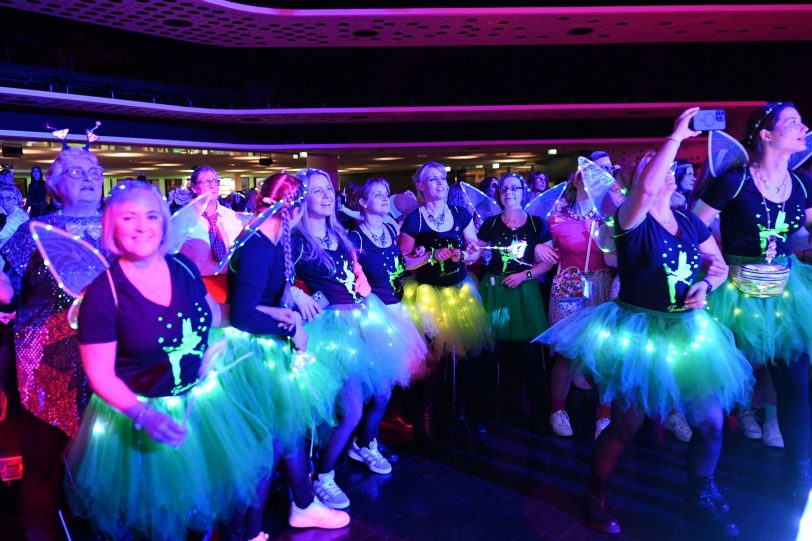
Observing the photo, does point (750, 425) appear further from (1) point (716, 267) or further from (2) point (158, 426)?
(2) point (158, 426)

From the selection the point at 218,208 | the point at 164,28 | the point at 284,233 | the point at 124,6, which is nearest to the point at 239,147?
the point at 164,28

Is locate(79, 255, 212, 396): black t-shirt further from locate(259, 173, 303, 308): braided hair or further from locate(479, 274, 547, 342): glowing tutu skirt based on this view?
locate(479, 274, 547, 342): glowing tutu skirt

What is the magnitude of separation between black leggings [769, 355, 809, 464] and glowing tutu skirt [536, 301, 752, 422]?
0.40 metres

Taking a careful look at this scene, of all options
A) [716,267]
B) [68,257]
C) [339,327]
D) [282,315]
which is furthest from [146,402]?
[716,267]

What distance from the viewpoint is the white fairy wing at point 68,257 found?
2.06 metres

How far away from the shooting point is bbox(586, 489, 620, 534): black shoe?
291 centimetres

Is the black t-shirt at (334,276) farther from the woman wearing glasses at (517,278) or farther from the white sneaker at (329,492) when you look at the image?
the woman wearing glasses at (517,278)

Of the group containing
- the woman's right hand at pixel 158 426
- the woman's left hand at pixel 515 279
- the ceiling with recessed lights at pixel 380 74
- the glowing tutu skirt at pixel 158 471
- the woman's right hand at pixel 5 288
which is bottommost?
the glowing tutu skirt at pixel 158 471

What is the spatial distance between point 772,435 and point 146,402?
12.3 ft

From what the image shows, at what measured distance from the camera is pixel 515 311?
4336 millimetres

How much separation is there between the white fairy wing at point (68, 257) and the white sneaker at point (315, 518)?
5.21 feet

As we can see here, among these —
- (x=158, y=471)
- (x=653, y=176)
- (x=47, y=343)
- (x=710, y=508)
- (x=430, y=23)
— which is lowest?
(x=710, y=508)

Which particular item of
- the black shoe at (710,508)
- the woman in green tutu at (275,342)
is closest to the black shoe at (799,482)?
the black shoe at (710,508)

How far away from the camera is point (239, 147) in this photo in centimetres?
2245
